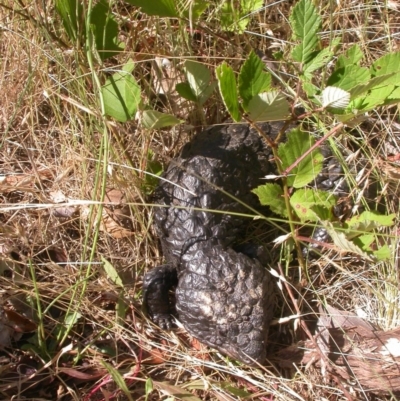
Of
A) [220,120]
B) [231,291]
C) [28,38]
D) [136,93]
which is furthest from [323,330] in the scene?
[28,38]

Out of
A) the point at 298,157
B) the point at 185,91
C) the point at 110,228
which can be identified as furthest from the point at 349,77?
the point at 110,228

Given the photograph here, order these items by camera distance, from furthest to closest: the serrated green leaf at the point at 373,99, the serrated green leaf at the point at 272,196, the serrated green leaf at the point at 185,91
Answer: the serrated green leaf at the point at 185,91 → the serrated green leaf at the point at 272,196 → the serrated green leaf at the point at 373,99

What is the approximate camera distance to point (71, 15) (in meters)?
2.96

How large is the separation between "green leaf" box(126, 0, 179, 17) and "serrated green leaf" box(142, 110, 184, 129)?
1.47 feet

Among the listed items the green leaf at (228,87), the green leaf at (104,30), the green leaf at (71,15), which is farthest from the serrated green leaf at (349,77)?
the green leaf at (71,15)

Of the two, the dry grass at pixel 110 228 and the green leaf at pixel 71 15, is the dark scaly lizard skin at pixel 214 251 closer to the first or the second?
the dry grass at pixel 110 228

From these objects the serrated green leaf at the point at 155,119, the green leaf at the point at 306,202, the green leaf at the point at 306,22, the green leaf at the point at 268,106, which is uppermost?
the green leaf at the point at 306,22

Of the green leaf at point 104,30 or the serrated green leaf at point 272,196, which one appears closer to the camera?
the serrated green leaf at point 272,196

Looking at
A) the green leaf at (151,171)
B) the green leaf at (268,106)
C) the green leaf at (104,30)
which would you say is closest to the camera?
the green leaf at (268,106)

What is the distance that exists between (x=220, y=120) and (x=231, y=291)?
0.98 metres

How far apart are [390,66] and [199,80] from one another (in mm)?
878

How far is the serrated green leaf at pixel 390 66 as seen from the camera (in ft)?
8.82

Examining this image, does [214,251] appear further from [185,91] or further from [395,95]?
[395,95]

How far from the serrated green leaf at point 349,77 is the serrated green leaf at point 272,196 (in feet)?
1.70
